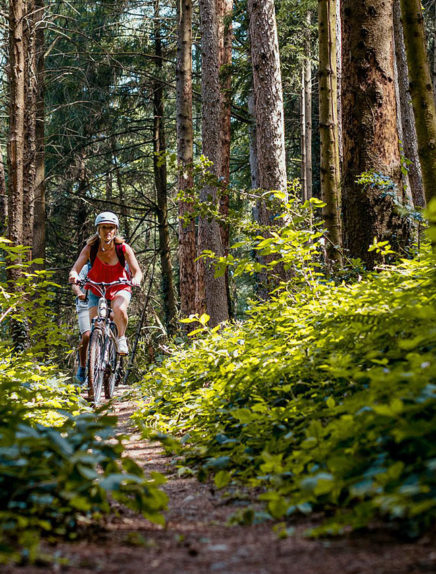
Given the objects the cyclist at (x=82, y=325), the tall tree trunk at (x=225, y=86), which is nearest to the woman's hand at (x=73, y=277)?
the cyclist at (x=82, y=325)

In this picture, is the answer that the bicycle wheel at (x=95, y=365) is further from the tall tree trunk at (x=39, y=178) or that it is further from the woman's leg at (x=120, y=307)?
the tall tree trunk at (x=39, y=178)

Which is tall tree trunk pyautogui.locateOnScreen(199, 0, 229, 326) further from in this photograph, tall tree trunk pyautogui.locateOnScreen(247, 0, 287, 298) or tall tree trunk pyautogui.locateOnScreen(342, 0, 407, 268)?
tall tree trunk pyautogui.locateOnScreen(342, 0, 407, 268)

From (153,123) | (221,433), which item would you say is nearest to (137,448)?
(221,433)

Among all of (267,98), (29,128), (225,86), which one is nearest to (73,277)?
(267,98)

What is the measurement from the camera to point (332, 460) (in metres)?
2.38

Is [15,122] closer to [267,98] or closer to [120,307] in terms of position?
[267,98]

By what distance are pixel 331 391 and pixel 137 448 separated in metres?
2.17

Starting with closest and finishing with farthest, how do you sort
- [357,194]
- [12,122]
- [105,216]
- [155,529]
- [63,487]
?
1. [63,487]
2. [155,529]
3. [357,194]
4. [105,216]
5. [12,122]

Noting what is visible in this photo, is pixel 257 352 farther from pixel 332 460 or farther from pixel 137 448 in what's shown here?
pixel 332 460

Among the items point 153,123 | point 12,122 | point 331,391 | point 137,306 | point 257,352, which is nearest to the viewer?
point 331,391

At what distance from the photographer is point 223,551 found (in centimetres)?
222

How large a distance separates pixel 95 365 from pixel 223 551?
541 centimetres

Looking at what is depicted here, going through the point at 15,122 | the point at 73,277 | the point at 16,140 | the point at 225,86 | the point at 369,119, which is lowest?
the point at 73,277

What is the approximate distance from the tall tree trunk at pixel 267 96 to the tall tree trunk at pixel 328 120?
5.36 feet
